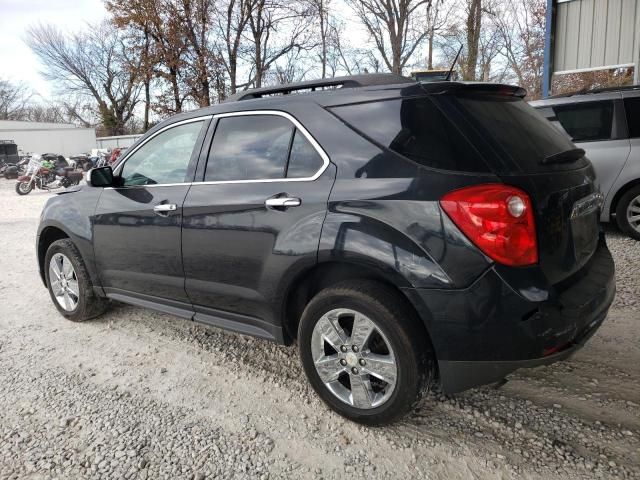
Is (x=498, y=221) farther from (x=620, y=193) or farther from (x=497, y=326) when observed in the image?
(x=620, y=193)

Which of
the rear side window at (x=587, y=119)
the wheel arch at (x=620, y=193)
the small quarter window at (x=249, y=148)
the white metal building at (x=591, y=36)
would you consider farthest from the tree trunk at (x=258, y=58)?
the small quarter window at (x=249, y=148)

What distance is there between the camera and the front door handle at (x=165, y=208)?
10.2 ft

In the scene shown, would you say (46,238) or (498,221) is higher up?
(498,221)

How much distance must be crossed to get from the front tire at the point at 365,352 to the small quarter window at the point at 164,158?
1.43 meters

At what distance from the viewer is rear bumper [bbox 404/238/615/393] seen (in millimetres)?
1992

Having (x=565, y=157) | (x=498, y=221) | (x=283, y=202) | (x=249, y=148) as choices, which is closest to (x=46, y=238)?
(x=249, y=148)

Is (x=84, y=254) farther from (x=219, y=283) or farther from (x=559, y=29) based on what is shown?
(x=559, y=29)

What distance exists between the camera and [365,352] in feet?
7.86

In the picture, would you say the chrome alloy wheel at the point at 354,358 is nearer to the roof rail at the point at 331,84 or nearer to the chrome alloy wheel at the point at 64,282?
the roof rail at the point at 331,84

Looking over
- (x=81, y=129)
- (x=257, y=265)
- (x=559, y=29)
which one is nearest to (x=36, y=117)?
(x=81, y=129)

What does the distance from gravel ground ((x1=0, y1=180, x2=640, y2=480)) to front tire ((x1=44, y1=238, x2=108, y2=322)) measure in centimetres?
41

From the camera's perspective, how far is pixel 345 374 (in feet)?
8.47

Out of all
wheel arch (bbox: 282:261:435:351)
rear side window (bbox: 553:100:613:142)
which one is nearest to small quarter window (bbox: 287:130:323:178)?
wheel arch (bbox: 282:261:435:351)

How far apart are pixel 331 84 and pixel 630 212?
4792mm
